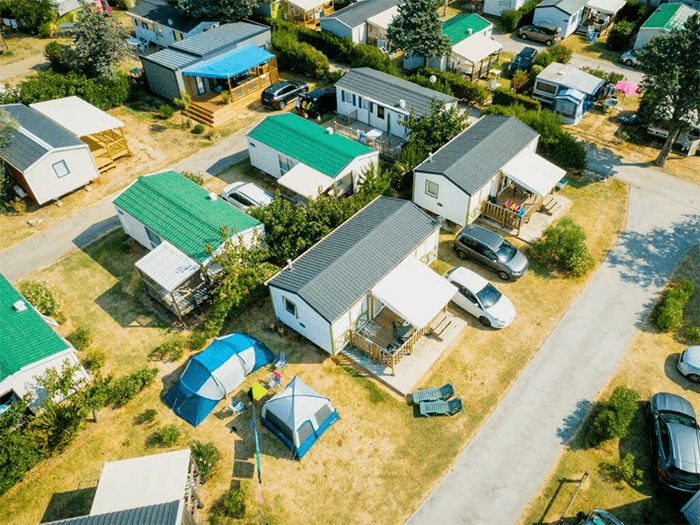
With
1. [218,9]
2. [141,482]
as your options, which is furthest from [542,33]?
[141,482]

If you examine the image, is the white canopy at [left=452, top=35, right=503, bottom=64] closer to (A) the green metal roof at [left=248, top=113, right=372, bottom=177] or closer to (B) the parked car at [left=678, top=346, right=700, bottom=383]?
(A) the green metal roof at [left=248, top=113, right=372, bottom=177]

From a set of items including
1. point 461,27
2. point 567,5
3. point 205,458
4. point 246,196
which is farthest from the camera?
point 567,5

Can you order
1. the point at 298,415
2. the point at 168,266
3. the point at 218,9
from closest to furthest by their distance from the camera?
the point at 298,415 → the point at 168,266 → the point at 218,9

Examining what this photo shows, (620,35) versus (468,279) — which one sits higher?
(620,35)

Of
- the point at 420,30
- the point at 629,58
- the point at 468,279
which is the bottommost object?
the point at 468,279

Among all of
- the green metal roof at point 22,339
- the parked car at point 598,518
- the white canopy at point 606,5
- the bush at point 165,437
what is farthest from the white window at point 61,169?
the white canopy at point 606,5

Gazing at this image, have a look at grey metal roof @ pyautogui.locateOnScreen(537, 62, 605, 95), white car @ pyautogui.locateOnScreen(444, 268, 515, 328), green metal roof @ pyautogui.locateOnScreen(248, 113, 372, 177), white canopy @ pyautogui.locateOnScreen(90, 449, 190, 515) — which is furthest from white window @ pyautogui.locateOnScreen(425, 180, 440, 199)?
white canopy @ pyautogui.locateOnScreen(90, 449, 190, 515)

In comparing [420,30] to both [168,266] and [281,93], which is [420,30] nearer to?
[281,93]
